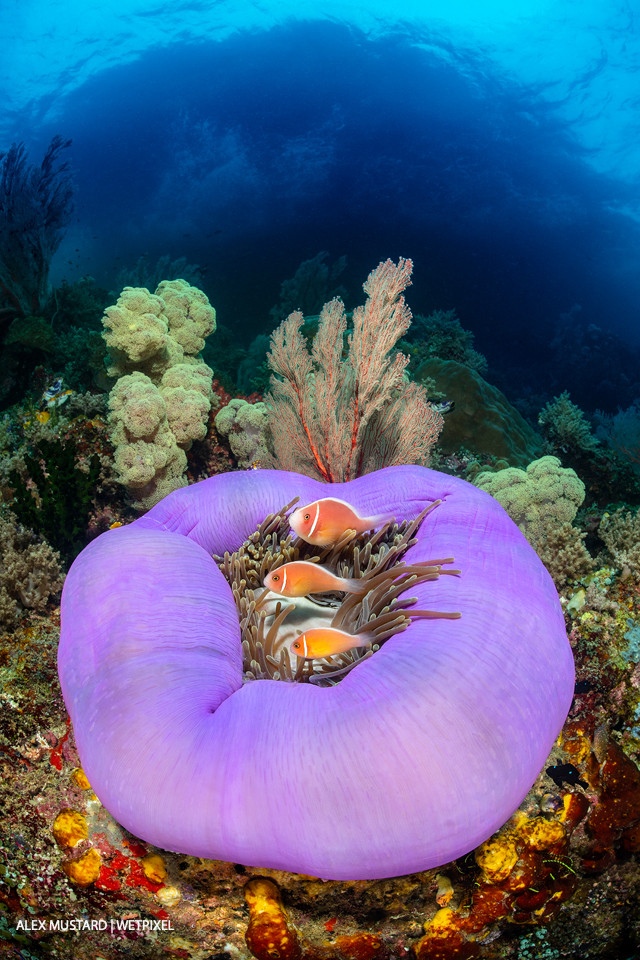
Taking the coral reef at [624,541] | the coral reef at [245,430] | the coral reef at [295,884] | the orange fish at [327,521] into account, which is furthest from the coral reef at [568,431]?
the orange fish at [327,521]

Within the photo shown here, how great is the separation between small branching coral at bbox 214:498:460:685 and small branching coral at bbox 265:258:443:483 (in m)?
1.73

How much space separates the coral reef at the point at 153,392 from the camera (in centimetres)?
399

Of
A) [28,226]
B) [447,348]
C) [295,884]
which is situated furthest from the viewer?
[447,348]

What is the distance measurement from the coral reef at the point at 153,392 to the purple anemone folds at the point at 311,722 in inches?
102

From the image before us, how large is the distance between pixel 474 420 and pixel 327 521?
4.61m

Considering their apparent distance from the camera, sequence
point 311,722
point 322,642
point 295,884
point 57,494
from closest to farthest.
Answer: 1. point 311,722
2. point 322,642
3. point 295,884
4. point 57,494

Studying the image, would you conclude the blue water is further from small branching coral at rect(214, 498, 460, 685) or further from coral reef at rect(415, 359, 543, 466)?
small branching coral at rect(214, 498, 460, 685)

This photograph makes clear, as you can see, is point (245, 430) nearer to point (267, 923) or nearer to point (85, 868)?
point (85, 868)

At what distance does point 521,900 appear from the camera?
68.5 inches

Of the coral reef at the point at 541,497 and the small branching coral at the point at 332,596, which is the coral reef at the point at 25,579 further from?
the coral reef at the point at 541,497

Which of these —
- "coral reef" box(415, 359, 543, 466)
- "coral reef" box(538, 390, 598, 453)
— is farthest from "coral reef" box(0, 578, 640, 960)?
"coral reef" box(538, 390, 598, 453)

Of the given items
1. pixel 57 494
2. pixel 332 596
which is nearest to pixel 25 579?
pixel 57 494

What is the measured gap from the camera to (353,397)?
3.59 meters

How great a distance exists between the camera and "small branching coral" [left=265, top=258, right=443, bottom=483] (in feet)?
11.3
